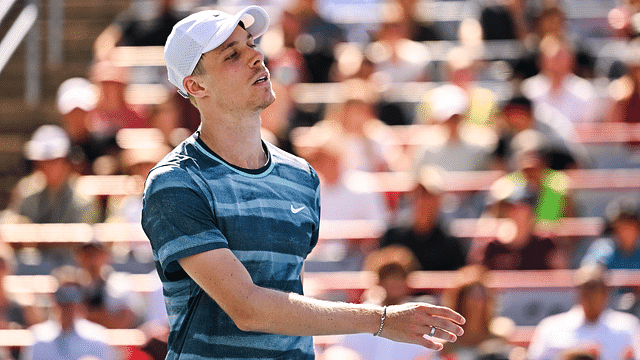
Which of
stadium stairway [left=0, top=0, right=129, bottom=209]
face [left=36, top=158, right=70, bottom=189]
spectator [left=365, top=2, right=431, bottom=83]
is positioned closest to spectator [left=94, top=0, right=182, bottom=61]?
stadium stairway [left=0, top=0, right=129, bottom=209]

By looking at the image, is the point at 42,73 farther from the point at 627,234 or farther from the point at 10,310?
the point at 627,234

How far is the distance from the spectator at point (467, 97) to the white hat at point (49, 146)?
306cm

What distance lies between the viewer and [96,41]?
1000 cm

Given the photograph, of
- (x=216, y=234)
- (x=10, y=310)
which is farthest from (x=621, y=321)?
(x=10, y=310)

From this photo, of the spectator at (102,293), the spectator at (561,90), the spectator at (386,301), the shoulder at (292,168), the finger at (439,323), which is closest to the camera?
the finger at (439,323)

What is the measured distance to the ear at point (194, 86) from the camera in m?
2.49

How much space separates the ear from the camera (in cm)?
249

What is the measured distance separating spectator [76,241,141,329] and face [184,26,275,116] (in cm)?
381

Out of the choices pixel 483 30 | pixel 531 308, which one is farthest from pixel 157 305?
pixel 483 30

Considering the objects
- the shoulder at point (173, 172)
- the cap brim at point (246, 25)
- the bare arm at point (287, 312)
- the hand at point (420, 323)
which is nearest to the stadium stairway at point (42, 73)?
the cap brim at point (246, 25)

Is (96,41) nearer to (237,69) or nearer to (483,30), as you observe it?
(483,30)

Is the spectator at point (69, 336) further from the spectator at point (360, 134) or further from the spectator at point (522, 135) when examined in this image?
the spectator at point (522, 135)

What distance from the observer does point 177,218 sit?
2.24m

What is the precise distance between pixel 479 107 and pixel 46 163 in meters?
3.67
